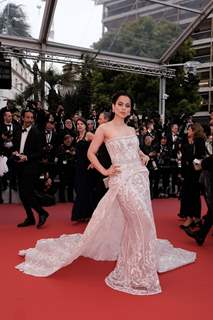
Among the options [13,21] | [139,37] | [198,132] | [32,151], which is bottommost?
[32,151]

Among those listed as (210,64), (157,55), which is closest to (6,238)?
(157,55)

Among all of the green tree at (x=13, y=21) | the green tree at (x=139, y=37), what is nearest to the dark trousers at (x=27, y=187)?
the green tree at (x=13, y=21)

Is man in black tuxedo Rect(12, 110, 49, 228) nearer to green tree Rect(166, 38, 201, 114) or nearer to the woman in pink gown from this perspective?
the woman in pink gown

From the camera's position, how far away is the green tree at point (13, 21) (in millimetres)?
11891

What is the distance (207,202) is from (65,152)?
154 inches

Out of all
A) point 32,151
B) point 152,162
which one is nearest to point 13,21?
point 152,162

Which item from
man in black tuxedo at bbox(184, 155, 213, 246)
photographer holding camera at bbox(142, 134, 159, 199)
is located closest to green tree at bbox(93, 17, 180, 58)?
photographer holding camera at bbox(142, 134, 159, 199)

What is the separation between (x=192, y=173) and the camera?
251 inches

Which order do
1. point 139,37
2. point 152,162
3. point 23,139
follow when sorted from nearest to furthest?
point 23,139, point 152,162, point 139,37

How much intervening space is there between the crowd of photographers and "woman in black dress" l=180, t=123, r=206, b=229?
1.62 ft

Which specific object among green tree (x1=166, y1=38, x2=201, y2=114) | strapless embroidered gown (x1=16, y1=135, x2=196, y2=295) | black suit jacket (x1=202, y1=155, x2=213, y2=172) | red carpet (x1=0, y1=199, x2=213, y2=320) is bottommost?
red carpet (x1=0, y1=199, x2=213, y2=320)

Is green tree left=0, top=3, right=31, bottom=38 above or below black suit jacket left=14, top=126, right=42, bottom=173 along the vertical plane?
above

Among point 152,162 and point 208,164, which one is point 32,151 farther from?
point 152,162

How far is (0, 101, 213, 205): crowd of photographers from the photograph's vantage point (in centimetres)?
788
